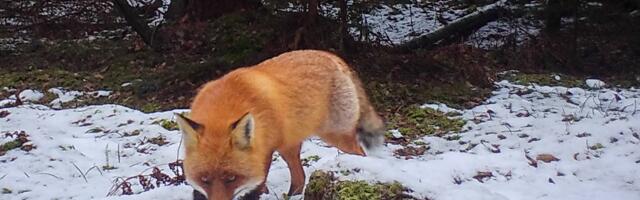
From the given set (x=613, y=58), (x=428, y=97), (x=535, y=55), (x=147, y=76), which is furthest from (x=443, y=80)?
(x=147, y=76)

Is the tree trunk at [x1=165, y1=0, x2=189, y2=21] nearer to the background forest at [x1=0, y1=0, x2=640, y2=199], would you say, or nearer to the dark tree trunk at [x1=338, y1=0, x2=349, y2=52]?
the background forest at [x1=0, y1=0, x2=640, y2=199]

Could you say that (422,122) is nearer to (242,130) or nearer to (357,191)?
(357,191)

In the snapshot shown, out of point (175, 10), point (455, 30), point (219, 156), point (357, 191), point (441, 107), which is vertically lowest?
point (441, 107)

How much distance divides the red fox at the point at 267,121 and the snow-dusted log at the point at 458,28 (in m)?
5.63

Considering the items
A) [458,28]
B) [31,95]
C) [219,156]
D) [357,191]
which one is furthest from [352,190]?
[458,28]

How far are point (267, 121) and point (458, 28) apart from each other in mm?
8332

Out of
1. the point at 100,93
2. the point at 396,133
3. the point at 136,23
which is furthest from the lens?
the point at 136,23

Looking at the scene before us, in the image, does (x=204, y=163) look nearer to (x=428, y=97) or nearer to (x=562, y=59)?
(x=428, y=97)

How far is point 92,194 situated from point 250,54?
4242mm

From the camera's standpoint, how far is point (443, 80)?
929 cm

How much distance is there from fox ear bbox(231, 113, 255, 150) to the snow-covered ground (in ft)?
2.27

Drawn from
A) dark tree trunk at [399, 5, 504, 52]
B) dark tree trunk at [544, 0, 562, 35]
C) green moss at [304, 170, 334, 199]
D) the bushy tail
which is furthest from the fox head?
dark tree trunk at [544, 0, 562, 35]

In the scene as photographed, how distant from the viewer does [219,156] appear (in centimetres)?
378

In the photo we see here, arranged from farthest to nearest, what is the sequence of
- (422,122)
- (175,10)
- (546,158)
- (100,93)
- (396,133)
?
(175,10), (100,93), (422,122), (396,133), (546,158)
